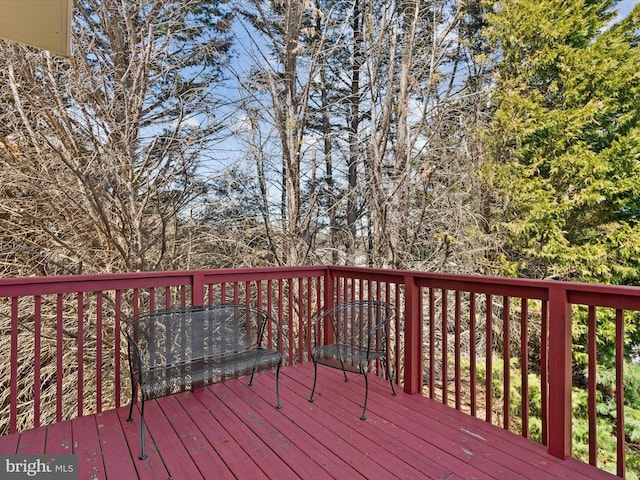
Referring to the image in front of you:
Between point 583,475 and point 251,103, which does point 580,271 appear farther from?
point 251,103

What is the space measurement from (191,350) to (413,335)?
1.78 meters

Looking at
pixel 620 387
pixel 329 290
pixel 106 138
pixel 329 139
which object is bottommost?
pixel 620 387

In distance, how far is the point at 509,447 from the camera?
83.0 inches

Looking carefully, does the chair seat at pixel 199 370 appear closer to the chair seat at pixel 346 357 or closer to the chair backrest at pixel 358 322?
the chair seat at pixel 346 357

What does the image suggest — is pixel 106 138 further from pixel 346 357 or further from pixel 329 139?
pixel 346 357

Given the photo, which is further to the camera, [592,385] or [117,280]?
[117,280]

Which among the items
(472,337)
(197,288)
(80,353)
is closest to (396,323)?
(472,337)

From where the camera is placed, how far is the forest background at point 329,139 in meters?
4.41

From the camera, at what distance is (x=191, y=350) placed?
8.55ft

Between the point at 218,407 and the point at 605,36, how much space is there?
1061 cm

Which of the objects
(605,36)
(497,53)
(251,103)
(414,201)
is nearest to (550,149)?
→ (497,53)

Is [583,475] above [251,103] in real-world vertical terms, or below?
below

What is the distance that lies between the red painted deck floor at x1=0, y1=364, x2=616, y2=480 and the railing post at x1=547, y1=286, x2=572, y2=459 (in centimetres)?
11

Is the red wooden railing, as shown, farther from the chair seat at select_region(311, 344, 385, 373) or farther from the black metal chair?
the chair seat at select_region(311, 344, 385, 373)
